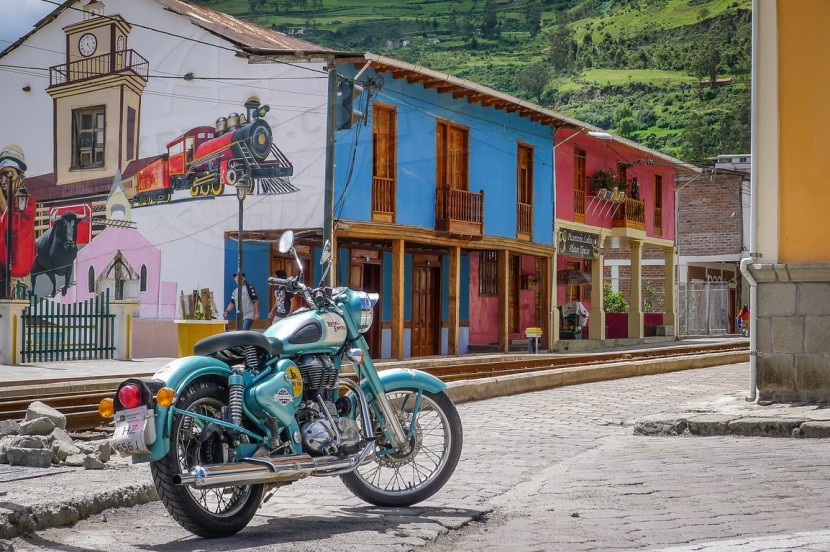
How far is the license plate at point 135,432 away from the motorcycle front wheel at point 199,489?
0.43 feet

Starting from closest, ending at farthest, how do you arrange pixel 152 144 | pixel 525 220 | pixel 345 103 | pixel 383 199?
1. pixel 345 103
2. pixel 383 199
3. pixel 152 144
4. pixel 525 220

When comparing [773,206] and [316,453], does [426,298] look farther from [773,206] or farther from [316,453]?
[316,453]

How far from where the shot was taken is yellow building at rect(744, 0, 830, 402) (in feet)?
34.3

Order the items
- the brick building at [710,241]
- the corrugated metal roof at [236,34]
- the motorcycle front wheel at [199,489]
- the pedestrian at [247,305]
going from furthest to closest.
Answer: the brick building at [710,241]
the corrugated metal roof at [236,34]
the pedestrian at [247,305]
the motorcycle front wheel at [199,489]

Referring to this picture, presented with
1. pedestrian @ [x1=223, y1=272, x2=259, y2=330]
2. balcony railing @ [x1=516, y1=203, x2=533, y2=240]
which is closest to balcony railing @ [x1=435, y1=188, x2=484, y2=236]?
balcony railing @ [x1=516, y1=203, x2=533, y2=240]

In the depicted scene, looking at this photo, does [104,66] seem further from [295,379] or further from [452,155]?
[295,379]

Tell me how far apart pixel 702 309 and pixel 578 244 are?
12.7 m

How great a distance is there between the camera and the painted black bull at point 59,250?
2731 centimetres

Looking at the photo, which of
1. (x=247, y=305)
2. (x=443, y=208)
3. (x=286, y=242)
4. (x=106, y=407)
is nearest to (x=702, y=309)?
(x=443, y=208)

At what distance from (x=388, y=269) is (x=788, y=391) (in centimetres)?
1918

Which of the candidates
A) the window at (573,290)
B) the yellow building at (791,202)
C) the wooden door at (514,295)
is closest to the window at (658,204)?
the window at (573,290)

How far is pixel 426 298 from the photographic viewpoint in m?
30.5

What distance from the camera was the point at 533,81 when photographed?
10806 cm

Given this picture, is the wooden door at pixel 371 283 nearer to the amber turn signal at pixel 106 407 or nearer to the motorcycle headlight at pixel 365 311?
the motorcycle headlight at pixel 365 311
